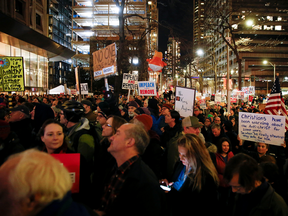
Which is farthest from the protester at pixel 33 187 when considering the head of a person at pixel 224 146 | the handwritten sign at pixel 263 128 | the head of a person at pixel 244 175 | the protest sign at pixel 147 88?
the protest sign at pixel 147 88

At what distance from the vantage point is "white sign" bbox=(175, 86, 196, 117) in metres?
7.21

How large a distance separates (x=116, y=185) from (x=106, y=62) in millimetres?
8505

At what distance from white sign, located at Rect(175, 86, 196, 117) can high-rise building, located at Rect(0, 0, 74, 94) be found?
17.8m

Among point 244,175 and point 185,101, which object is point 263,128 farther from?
point 244,175

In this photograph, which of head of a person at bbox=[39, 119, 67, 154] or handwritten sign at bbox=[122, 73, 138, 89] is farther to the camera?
handwritten sign at bbox=[122, 73, 138, 89]

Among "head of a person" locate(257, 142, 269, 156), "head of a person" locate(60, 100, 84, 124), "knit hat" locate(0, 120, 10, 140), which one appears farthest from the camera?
"head of a person" locate(257, 142, 269, 156)

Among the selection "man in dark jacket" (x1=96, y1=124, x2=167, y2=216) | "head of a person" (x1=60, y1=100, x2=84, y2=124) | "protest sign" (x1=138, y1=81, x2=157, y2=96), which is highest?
"protest sign" (x1=138, y1=81, x2=157, y2=96)

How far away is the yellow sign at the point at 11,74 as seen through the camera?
8883 mm

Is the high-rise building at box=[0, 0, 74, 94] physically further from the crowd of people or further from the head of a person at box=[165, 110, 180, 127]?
the crowd of people

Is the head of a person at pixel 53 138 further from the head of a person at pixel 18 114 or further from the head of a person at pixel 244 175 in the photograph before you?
the head of a person at pixel 18 114

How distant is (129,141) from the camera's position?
2410mm

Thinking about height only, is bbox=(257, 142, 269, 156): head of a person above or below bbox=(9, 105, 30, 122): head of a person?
below

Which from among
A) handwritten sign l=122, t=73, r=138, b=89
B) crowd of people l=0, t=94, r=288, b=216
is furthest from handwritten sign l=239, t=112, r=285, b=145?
handwritten sign l=122, t=73, r=138, b=89

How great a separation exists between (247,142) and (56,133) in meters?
4.94
